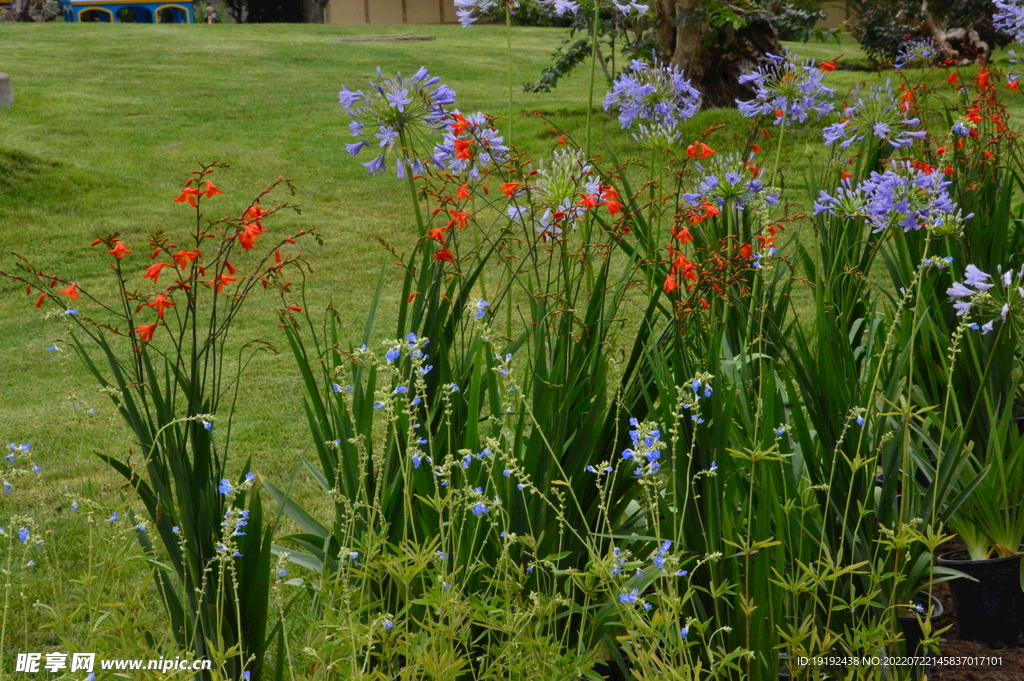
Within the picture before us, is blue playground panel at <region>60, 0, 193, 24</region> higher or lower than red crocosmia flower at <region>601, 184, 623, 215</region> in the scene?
higher

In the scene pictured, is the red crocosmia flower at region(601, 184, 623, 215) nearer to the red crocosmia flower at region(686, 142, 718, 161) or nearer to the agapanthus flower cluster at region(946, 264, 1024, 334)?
the red crocosmia flower at region(686, 142, 718, 161)

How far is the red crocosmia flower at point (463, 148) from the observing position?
2.63 m

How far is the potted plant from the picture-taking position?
2529mm

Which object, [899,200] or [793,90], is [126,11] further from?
[899,200]

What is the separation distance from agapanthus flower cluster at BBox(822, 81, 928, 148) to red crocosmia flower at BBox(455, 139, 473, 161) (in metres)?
1.23

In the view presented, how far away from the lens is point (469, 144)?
266 cm

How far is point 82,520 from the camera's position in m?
3.79

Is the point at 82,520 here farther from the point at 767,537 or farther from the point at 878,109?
the point at 878,109

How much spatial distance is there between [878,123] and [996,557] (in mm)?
1418

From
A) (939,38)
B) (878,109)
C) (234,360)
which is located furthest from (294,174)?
(939,38)

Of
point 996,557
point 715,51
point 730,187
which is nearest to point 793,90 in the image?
point 730,187

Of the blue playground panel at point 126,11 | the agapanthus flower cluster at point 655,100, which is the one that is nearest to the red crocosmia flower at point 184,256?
the agapanthus flower cluster at point 655,100

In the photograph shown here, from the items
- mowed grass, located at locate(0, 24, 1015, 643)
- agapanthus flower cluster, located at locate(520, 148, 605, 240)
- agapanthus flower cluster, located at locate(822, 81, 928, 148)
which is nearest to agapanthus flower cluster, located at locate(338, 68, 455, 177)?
agapanthus flower cluster, located at locate(520, 148, 605, 240)

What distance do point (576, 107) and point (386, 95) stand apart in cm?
1021
